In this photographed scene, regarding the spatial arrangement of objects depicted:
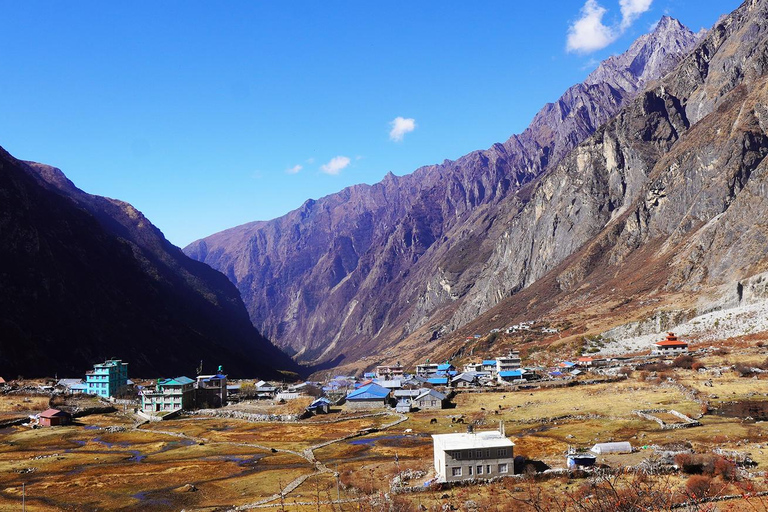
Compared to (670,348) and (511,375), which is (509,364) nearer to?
(511,375)

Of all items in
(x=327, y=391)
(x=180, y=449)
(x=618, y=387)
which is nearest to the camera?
(x=180, y=449)

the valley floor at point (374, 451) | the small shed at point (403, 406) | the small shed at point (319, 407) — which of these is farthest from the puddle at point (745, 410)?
the small shed at point (319, 407)

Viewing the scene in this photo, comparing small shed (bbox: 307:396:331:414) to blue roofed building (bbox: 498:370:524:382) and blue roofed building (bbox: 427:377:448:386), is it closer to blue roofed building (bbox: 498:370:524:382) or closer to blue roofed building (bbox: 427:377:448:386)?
blue roofed building (bbox: 427:377:448:386)

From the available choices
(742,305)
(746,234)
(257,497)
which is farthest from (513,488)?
(746,234)

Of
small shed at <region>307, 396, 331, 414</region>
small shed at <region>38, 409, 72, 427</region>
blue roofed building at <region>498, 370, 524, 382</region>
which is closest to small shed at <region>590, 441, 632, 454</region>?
small shed at <region>307, 396, 331, 414</region>

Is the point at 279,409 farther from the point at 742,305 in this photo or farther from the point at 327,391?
the point at 742,305

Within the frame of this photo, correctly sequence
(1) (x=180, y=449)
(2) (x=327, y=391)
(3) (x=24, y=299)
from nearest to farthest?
(1) (x=180, y=449) → (2) (x=327, y=391) → (3) (x=24, y=299)

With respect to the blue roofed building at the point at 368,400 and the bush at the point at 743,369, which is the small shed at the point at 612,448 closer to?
the bush at the point at 743,369

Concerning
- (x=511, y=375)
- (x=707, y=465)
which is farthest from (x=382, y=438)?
(x=511, y=375)
